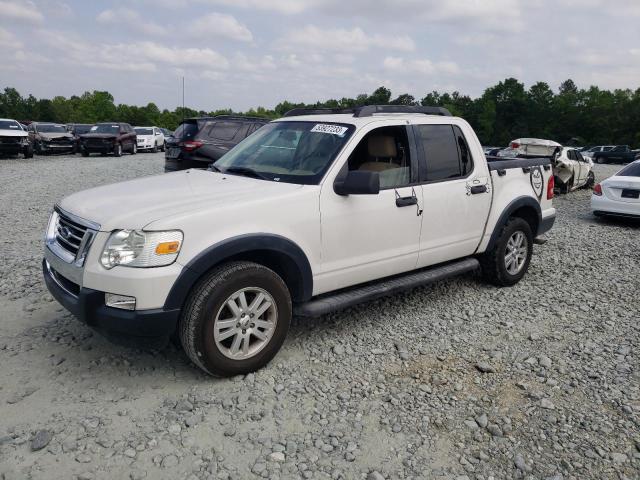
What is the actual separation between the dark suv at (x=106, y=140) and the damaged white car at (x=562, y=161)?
57.6 ft

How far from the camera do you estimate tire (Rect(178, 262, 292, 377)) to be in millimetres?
3430

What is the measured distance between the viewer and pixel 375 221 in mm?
4266

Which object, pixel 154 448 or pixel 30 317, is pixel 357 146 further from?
pixel 30 317

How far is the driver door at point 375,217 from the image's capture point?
159 inches

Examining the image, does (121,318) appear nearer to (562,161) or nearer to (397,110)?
(397,110)

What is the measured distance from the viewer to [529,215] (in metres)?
6.01

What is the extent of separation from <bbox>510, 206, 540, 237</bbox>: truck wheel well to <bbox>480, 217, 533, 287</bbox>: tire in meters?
0.11

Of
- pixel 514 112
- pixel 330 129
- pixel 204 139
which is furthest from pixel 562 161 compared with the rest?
pixel 514 112

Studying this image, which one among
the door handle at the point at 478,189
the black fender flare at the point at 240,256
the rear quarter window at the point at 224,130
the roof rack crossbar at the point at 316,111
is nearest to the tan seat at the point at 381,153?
the roof rack crossbar at the point at 316,111

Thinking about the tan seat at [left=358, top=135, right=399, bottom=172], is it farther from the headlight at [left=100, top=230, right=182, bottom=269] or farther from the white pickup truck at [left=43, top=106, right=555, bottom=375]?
the headlight at [left=100, top=230, right=182, bottom=269]

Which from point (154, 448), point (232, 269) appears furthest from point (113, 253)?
point (154, 448)

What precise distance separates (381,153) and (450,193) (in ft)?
2.60

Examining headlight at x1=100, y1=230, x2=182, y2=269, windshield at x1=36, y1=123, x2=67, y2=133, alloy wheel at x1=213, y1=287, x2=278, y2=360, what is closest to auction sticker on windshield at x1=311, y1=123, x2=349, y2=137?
alloy wheel at x1=213, y1=287, x2=278, y2=360

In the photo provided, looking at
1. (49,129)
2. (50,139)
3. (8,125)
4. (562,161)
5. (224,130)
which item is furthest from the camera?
(49,129)
